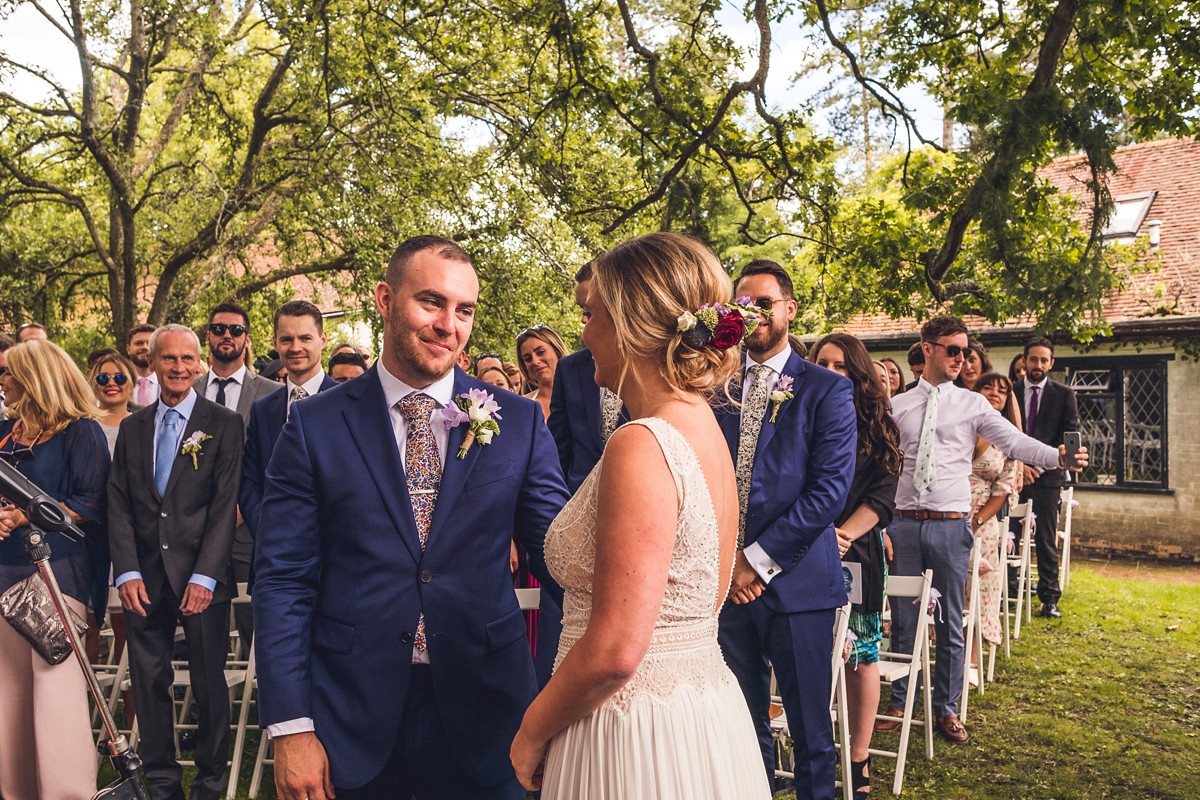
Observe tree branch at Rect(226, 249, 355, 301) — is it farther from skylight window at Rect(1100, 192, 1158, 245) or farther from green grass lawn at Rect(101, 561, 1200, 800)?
skylight window at Rect(1100, 192, 1158, 245)

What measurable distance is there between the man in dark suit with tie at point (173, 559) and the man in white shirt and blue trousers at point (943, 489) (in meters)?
4.33

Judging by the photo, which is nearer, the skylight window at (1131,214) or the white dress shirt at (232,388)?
the white dress shirt at (232,388)

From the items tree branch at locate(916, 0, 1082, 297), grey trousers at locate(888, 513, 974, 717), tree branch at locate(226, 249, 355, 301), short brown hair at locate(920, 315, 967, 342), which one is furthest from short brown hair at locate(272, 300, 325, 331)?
tree branch at locate(226, 249, 355, 301)

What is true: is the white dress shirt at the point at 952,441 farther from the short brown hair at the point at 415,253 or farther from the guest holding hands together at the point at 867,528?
the short brown hair at the point at 415,253

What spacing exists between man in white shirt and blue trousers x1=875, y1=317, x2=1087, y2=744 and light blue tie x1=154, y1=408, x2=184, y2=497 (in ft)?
15.4

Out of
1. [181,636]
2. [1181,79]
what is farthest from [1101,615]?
[181,636]

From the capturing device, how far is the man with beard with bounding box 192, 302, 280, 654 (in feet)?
20.0

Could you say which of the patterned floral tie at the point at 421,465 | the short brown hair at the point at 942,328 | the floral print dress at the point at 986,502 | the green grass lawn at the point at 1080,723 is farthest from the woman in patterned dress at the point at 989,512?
the patterned floral tie at the point at 421,465

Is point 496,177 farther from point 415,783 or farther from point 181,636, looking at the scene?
point 415,783

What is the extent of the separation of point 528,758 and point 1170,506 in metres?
16.1

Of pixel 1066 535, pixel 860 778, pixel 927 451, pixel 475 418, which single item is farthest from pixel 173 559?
pixel 1066 535

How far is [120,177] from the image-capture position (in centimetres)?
1447

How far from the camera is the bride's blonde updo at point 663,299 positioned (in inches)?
87.2

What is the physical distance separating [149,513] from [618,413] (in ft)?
8.86
